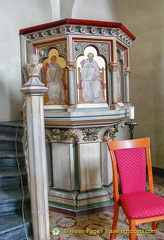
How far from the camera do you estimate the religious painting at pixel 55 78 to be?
9.53 feet

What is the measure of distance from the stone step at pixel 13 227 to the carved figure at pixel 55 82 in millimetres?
1394

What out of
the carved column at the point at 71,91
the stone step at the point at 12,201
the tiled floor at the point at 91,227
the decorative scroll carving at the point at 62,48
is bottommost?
the tiled floor at the point at 91,227

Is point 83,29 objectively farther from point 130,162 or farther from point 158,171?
point 158,171

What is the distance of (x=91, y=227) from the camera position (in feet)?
8.97

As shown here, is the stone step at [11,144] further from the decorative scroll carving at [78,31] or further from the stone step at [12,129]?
the decorative scroll carving at [78,31]

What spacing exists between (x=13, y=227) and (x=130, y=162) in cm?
133

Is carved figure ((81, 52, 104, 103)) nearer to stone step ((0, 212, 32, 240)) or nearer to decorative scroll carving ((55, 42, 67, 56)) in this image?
decorative scroll carving ((55, 42, 67, 56))

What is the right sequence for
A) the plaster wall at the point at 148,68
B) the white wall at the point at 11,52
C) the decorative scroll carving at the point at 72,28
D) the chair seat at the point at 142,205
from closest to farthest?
the chair seat at the point at 142,205 → the decorative scroll carving at the point at 72,28 → the white wall at the point at 11,52 → the plaster wall at the point at 148,68

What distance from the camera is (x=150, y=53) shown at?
4.52 m

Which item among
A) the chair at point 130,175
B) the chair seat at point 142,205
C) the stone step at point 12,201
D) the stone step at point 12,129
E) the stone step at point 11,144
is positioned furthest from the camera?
the stone step at point 12,129

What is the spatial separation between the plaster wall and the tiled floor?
2.00 m

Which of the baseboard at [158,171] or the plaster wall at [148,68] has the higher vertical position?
the plaster wall at [148,68]

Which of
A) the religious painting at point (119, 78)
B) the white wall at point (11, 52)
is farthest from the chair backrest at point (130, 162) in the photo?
the white wall at point (11, 52)

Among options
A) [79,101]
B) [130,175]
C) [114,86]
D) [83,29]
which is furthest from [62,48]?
[130,175]
